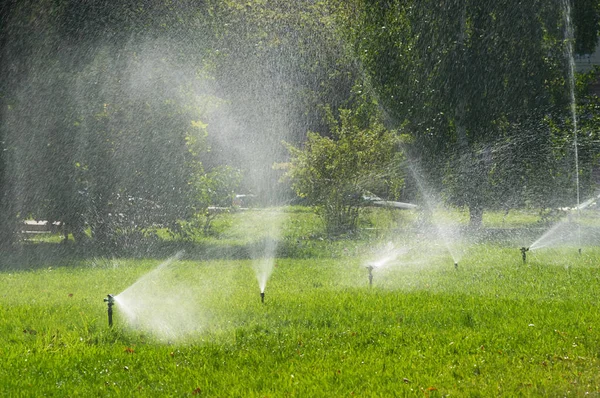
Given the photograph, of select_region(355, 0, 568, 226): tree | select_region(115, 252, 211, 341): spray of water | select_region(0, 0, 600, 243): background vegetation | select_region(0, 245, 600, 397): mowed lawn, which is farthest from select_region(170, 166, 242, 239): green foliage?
select_region(0, 245, 600, 397): mowed lawn

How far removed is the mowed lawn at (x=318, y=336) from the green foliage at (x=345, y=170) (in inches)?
248

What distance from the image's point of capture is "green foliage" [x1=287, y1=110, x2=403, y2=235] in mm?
16672

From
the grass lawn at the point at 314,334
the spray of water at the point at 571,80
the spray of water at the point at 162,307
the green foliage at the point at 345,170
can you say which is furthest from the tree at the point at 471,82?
the spray of water at the point at 162,307

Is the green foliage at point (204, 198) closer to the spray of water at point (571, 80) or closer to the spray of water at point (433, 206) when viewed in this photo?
the spray of water at point (433, 206)

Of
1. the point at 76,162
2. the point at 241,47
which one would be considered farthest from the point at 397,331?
the point at 241,47

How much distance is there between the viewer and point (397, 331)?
6633 millimetres

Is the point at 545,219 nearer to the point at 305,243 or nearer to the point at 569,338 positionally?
the point at 305,243

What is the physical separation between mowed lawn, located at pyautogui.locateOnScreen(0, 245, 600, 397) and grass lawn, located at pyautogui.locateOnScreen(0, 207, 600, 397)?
0.05ft

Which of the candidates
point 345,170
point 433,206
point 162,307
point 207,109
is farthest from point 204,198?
point 162,307

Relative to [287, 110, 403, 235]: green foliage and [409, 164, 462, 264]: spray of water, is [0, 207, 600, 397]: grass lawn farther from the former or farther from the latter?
[287, 110, 403, 235]: green foliage

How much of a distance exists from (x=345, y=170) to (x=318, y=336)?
1032 centimetres

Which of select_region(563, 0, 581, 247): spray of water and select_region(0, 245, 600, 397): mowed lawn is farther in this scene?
select_region(563, 0, 581, 247): spray of water

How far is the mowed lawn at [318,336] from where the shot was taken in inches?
208

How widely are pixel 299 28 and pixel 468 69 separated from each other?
13.2 m
